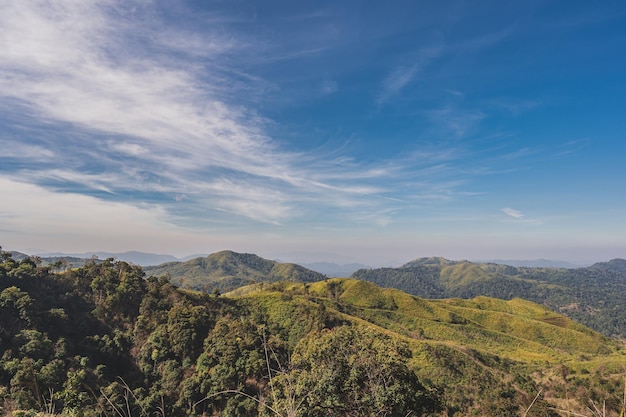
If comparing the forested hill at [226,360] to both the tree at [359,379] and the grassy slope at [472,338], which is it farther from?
the grassy slope at [472,338]

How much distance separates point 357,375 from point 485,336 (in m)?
82.9

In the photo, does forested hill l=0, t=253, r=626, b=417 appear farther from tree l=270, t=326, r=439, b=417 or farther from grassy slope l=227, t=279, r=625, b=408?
grassy slope l=227, t=279, r=625, b=408

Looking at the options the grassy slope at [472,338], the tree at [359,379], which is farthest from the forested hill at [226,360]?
the grassy slope at [472,338]

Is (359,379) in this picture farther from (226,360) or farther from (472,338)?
(472,338)

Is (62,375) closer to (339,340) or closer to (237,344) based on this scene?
(237,344)

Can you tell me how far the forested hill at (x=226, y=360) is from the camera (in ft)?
81.6

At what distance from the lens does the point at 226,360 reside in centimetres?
4359

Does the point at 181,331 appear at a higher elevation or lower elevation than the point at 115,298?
lower

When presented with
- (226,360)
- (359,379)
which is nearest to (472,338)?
(226,360)

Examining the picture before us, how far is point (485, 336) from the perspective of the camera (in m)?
90.7

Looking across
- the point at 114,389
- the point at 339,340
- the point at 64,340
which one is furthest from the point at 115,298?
the point at 339,340

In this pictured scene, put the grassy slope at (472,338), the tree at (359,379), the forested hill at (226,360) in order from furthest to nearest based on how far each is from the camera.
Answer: the grassy slope at (472,338) < the forested hill at (226,360) < the tree at (359,379)

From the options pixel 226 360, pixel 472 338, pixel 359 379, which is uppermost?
pixel 359 379

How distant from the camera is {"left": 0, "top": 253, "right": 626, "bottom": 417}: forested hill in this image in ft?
81.6
